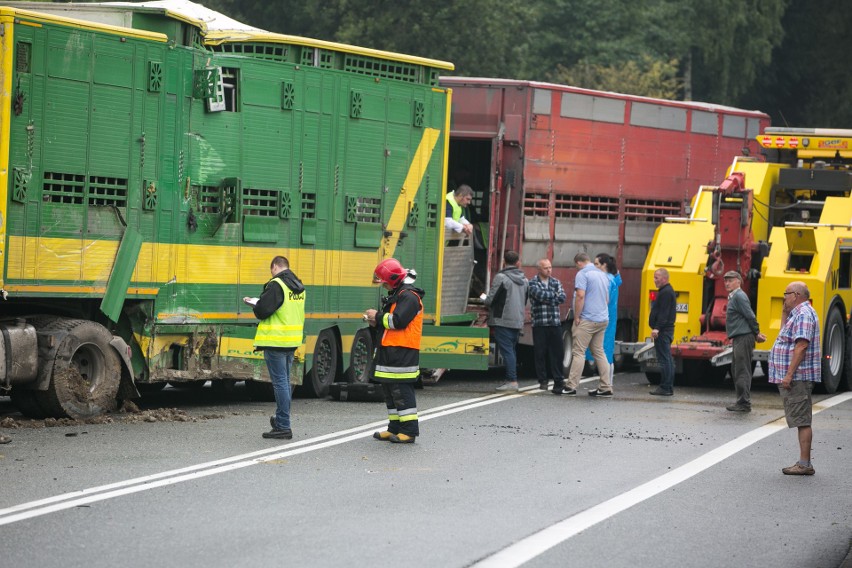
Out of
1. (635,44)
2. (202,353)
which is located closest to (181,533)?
(202,353)

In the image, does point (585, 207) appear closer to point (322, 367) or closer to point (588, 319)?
point (588, 319)

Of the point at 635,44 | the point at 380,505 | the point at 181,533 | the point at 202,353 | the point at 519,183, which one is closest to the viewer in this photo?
the point at 181,533

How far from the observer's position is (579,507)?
10.3 m

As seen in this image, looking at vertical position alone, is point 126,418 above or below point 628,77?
below

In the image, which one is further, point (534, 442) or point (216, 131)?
point (216, 131)

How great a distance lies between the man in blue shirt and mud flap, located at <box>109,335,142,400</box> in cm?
588

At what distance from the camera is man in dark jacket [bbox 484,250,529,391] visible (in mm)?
19266

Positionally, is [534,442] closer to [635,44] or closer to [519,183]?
[519,183]

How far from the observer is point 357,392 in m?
17.0

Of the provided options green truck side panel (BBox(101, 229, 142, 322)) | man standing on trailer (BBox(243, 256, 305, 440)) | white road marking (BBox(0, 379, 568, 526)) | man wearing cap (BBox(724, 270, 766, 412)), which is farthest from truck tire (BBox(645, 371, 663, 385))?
green truck side panel (BBox(101, 229, 142, 322))

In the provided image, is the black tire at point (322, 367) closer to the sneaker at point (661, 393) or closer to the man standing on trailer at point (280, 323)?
the man standing on trailer at point (280, 323)

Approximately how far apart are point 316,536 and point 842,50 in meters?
48.2

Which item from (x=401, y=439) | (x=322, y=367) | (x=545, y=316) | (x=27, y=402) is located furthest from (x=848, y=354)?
(x=27, y=402)

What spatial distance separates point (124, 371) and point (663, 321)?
23.9 feet
